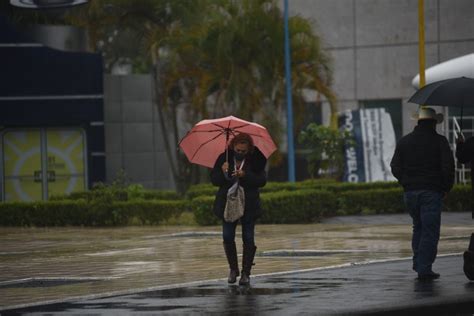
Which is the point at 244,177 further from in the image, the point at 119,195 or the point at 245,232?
the point at 119,195

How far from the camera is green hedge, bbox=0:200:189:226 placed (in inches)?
1156

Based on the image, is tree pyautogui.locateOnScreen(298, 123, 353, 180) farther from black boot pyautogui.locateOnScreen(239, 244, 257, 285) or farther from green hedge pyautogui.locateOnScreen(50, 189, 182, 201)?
black boot pyautogui.locateOnScreen(239, 244, 257, 285)

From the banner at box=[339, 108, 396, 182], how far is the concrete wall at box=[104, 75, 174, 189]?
20.0 ft

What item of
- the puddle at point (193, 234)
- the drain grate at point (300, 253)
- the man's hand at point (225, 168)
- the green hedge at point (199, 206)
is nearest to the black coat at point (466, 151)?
the man's hand at point (225, 168)

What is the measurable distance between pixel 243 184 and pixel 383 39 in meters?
31.8

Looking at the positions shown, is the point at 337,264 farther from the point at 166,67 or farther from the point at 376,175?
the point at 166,67

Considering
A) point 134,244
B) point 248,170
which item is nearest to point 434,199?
point 248,170

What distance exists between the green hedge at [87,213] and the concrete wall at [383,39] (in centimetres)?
1679

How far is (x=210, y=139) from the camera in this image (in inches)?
599

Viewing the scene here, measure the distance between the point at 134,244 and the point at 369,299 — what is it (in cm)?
Result: 1080

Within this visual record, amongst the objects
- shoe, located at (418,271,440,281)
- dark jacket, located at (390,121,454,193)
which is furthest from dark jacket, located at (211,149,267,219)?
shoe, located at (418,271,440,281)

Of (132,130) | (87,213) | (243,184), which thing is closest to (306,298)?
(243,184)

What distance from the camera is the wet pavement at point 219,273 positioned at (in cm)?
1259

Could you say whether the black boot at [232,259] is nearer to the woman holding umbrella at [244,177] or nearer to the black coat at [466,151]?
the woman holding umbrella at [244,177]
